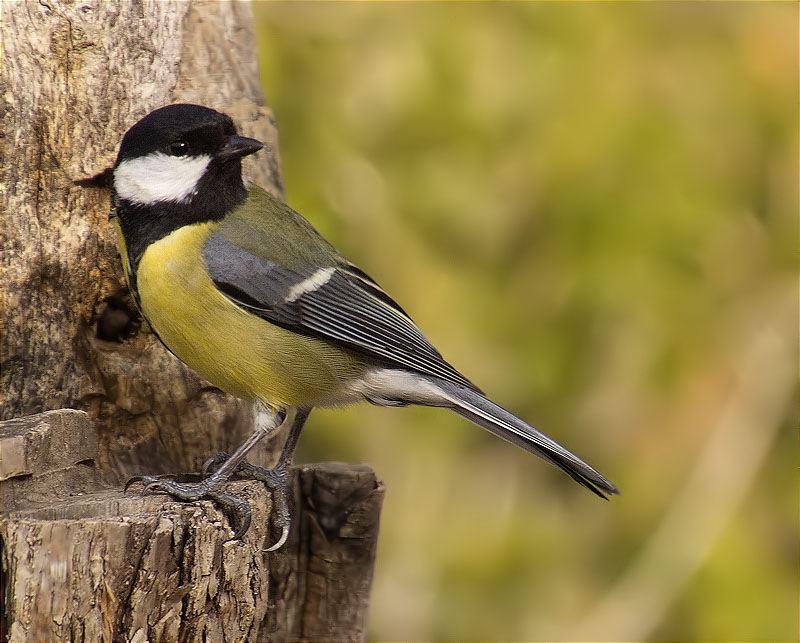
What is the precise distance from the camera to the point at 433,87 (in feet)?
8.95

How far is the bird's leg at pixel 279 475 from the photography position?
7.14ft

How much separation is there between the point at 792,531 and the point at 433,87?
1.89 metres

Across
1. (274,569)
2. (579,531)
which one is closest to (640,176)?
(579,531)

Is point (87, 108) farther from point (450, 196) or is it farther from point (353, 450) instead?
point (353, 450)

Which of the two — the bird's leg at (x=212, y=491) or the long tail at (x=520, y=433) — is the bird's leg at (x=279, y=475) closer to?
the bird's leg at (x=212, y=491)

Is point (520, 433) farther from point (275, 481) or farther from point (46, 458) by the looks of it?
point (46, 458)

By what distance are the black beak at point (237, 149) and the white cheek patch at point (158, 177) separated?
0.04m

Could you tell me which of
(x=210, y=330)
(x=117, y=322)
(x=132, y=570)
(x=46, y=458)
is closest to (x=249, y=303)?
(x=210, y=330)

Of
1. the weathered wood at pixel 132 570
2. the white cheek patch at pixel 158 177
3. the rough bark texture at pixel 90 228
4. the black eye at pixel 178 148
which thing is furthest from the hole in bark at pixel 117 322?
the weathered wood at pixel 132 570

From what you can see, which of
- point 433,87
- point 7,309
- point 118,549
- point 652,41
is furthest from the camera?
point 652,41

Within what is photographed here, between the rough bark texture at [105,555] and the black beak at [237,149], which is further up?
the black beak at [237,149]

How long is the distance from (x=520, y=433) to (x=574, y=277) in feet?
2.73

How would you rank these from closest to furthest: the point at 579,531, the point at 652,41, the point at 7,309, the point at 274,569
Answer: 1. the point at 7,309
2. the point at 274,569
3. the point at 652,41
4. the point at 579,531

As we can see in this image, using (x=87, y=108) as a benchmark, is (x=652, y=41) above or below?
above
